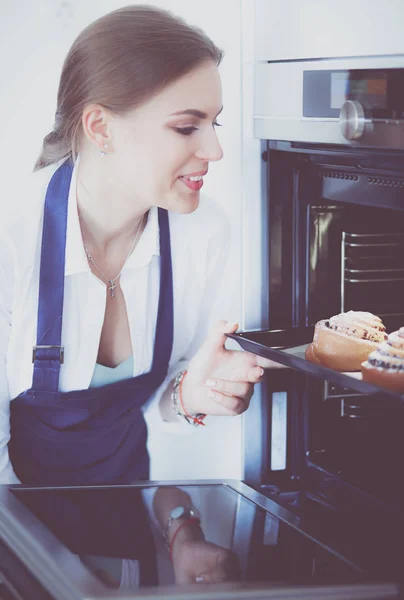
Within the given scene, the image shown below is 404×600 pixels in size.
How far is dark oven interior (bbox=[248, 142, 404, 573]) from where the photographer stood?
4.42 feet

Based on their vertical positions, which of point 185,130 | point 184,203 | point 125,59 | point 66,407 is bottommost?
point 66,407

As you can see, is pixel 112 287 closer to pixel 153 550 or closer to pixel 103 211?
pixel 103 211

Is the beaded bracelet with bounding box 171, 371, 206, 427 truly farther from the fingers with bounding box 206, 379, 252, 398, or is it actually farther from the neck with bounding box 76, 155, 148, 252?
the neck with bounding box 76, 155, 148, 252

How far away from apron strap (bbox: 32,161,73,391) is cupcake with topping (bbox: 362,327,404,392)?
0.53m

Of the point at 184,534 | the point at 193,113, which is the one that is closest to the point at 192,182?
the point at 193,113

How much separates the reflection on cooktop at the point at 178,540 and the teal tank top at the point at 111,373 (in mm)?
281

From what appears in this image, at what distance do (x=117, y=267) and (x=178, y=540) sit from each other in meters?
0.55

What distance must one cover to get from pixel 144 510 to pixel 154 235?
49cm

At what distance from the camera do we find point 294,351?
4.26 feet

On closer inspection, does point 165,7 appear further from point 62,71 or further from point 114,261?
point 114,261

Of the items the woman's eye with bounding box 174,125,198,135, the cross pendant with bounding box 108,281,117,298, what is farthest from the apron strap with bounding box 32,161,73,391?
the woman's eye with bounding box 174,125,198,135

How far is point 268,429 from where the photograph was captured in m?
1.49

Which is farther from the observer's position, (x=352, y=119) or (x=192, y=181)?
(x=192, y=181)

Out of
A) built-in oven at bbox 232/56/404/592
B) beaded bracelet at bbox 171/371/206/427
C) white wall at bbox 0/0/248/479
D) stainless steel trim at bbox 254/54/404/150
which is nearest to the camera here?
stainless steel trim at bbox 254/54/404/150
